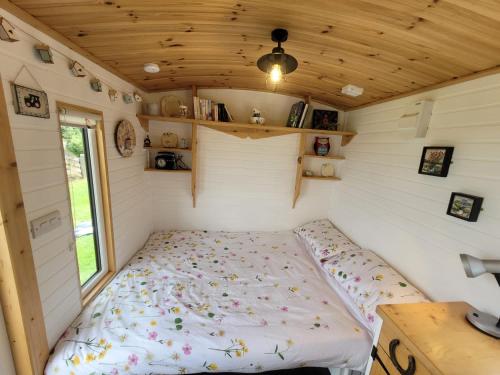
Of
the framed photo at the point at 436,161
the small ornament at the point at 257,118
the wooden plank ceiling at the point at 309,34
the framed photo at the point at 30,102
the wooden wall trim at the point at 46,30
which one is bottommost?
the framed photo at the point at 436,161

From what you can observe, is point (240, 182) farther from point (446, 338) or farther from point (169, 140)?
point (446, 338)

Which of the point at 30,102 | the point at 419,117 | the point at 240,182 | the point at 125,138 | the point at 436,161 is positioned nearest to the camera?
the point at 30,102

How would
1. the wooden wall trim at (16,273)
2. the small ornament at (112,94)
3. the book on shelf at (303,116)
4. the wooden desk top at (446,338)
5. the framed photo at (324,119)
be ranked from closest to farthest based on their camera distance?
the wooden desk top at (446,338)
the wooden wall trim at (16,273)
the small ornament at (112,94)
the book on shelf at (303,116)
the framed photo at (324,119)

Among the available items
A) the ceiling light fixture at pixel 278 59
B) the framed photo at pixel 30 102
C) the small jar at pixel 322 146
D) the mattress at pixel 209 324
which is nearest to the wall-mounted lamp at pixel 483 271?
the mattress at pixel 209 324

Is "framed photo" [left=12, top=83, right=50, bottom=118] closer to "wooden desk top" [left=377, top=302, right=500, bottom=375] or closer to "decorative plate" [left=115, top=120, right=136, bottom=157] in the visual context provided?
"decorative plate" [left=115, top=120, right=136, bottom=157]

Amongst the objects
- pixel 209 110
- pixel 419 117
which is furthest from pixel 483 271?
pixel 209 110

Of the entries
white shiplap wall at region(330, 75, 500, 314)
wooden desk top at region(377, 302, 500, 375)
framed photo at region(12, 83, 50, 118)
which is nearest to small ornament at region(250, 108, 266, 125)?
white shiplap wall at region(330, 75, 500, 314)

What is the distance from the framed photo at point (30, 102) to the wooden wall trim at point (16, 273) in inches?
3.0

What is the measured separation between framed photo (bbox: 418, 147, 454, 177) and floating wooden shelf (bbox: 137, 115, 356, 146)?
100 cm

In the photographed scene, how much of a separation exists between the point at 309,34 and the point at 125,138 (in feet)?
5.62

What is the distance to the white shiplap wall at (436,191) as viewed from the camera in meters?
1.17

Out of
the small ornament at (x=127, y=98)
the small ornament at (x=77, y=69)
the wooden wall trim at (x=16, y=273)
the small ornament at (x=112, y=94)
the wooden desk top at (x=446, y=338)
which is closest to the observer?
the wooden desk top at (x=446, y=338)

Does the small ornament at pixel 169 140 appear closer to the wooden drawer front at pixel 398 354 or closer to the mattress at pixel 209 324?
the mattress at pixel 209 324

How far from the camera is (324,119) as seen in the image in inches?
101
